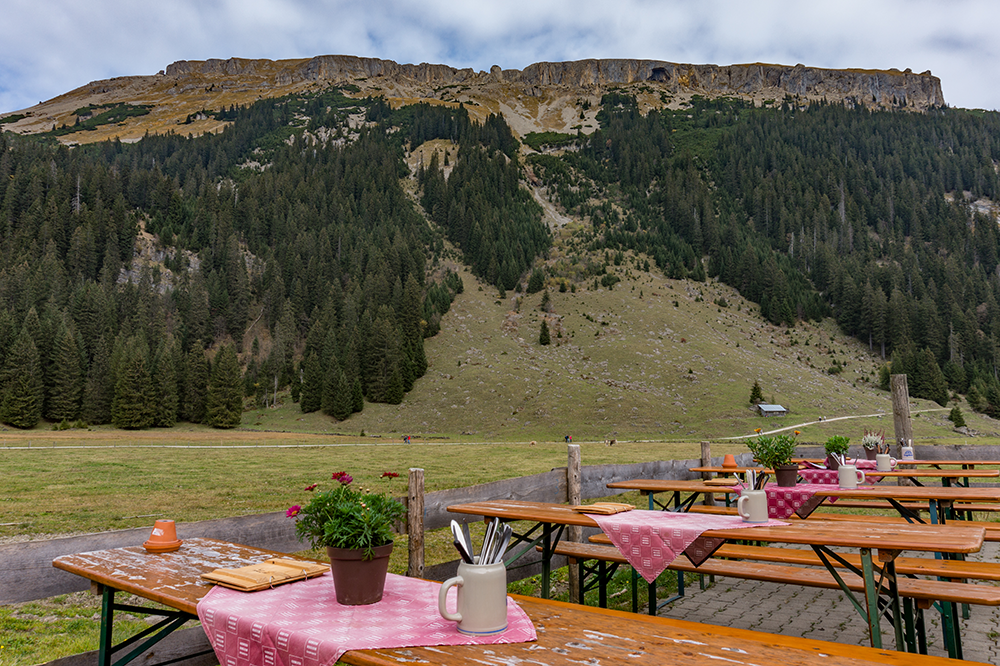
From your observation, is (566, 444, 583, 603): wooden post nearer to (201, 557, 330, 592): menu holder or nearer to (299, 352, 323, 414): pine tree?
(201, 557, 330, 592): menu holder

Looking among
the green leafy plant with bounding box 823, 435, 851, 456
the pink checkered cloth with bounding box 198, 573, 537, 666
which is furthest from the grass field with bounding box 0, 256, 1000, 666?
the pink checkered cloth with bounding box 198, 573, 537, 666

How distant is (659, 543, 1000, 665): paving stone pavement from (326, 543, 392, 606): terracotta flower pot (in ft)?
17.7

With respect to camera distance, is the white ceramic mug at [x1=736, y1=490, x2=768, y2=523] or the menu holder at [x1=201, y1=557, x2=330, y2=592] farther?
the white ceramic mug at [x1=736, y1=490, x2=768, y2=523]

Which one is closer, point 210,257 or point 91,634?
point 91,634

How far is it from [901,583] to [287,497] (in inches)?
679

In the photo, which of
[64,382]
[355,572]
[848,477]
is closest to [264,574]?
[355,572]

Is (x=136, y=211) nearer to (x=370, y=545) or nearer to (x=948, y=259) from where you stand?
(x=370, y=545)

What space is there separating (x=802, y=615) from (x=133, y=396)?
73152 millimetres

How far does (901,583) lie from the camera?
485 centimetres

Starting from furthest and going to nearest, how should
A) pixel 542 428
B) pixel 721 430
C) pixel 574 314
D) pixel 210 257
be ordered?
pixel 210 257, pixel 574 314, pixel 542 428, pixel 721 430

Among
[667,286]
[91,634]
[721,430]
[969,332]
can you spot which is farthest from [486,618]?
[969,332]

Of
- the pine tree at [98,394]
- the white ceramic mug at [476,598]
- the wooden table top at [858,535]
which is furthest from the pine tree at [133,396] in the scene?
the white ceramic mug at [476,598]

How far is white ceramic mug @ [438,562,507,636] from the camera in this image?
7.82 ft

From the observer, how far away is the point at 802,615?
693 centimetres
